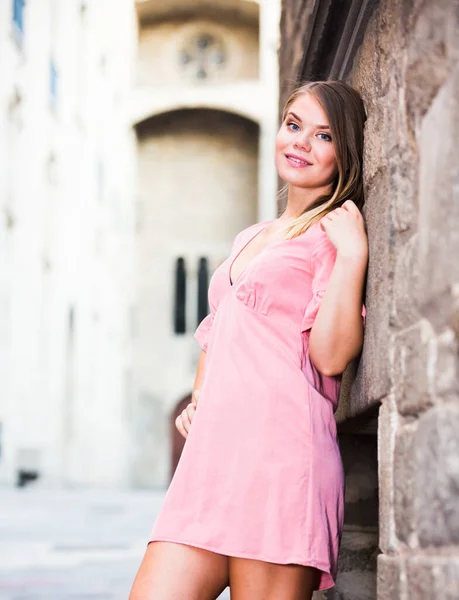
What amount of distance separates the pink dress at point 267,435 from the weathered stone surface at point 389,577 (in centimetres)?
16

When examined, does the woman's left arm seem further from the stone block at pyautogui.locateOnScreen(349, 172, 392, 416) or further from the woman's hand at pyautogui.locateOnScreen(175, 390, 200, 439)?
the woman's hand at pyautogui.locateOnScreen(175, 390, 200, 439)

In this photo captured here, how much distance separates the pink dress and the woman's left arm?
0.11 feet

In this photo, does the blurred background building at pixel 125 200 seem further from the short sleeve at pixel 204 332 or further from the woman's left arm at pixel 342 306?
the woman's left arm at pixel 342 306

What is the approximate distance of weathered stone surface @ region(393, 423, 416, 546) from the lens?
1.68m

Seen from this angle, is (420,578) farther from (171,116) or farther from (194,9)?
(194,9)

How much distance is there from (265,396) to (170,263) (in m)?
20.6

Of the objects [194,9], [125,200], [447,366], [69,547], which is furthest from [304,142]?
[194,9]

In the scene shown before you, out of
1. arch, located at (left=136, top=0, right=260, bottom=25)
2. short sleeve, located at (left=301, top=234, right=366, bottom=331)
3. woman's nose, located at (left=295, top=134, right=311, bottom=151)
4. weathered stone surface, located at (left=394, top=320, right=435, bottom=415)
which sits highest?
arch, located at (left=136, top=0, right=260, bottom=25)

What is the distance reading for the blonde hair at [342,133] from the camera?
89.2 inches

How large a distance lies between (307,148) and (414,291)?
0.71 metres

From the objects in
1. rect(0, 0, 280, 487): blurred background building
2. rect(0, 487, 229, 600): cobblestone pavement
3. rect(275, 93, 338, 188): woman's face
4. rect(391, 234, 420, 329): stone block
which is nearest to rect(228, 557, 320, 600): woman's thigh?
rect(391, 234, 420, 329): stone block

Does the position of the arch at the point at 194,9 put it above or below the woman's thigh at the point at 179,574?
above

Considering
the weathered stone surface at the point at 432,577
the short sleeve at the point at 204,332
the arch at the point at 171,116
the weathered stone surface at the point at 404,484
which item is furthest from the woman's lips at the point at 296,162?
the arch at the point at 171,116

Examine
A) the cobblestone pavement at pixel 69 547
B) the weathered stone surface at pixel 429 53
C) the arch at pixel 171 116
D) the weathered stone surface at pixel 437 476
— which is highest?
the arch at pixel 171 116
